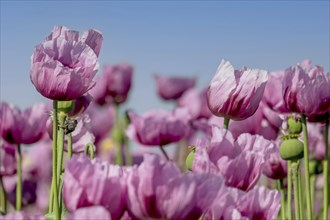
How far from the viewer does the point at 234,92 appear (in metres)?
1.29

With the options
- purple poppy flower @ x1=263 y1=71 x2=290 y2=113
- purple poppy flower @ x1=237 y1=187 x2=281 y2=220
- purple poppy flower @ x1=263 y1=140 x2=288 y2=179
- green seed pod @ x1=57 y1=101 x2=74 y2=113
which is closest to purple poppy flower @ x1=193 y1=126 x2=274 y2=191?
purple poppy flower @ x1=237 y1=187 x2=281 y2=220

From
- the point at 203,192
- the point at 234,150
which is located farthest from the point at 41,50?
the point at 203,192

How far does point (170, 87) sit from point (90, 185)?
2938 millimetres

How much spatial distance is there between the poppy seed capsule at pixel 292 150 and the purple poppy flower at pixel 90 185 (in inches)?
26.4

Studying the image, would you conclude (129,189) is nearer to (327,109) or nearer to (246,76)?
(246,76)

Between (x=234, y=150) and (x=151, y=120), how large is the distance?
143cm

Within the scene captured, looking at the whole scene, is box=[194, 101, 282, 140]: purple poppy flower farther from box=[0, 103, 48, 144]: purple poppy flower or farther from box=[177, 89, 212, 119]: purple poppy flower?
box=[177, 89, 212, 119]: purple poppy flower

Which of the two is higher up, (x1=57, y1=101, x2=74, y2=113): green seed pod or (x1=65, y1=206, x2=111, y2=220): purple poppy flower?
(x1=57, y1=101, x2=74, y2=113): green seed pod

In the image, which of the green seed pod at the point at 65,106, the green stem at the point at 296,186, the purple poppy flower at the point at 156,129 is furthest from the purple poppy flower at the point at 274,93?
the green seed pod at the point at 65,106

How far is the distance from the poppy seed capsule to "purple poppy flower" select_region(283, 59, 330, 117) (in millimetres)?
59

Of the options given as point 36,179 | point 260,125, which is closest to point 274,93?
point 260,125

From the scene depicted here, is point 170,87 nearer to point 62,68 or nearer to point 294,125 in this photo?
point 294,125

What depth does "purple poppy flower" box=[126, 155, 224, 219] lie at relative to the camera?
835mm

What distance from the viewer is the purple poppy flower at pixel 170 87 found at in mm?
3771
